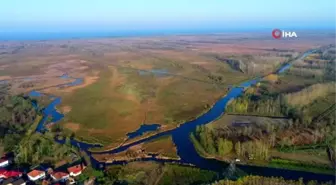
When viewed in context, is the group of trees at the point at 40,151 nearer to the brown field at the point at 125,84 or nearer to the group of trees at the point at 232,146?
the brown field at the point at 125,84

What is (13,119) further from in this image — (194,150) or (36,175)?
(194,150)

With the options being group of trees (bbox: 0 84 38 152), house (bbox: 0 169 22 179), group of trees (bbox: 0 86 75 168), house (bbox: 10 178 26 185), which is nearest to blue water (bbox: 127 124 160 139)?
group of trees (bbox: 0 86 75 168)

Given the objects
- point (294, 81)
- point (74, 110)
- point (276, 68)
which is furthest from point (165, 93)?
point (276, 68)

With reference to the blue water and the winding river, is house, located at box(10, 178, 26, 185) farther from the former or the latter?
the blue water

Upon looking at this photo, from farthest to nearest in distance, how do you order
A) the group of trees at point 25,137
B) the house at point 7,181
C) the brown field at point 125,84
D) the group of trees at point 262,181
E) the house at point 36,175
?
the brown field at point 125,84 → the group of trees at point 25,137 → the house at point 36,175 → the house at point 7,181 → the group of trees at point 262,181

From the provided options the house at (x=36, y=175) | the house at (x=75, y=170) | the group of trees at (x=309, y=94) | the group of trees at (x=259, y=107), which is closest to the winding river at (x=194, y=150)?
the house at (x=75, y=170)

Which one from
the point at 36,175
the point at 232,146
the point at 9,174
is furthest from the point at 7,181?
the point at 232,146
